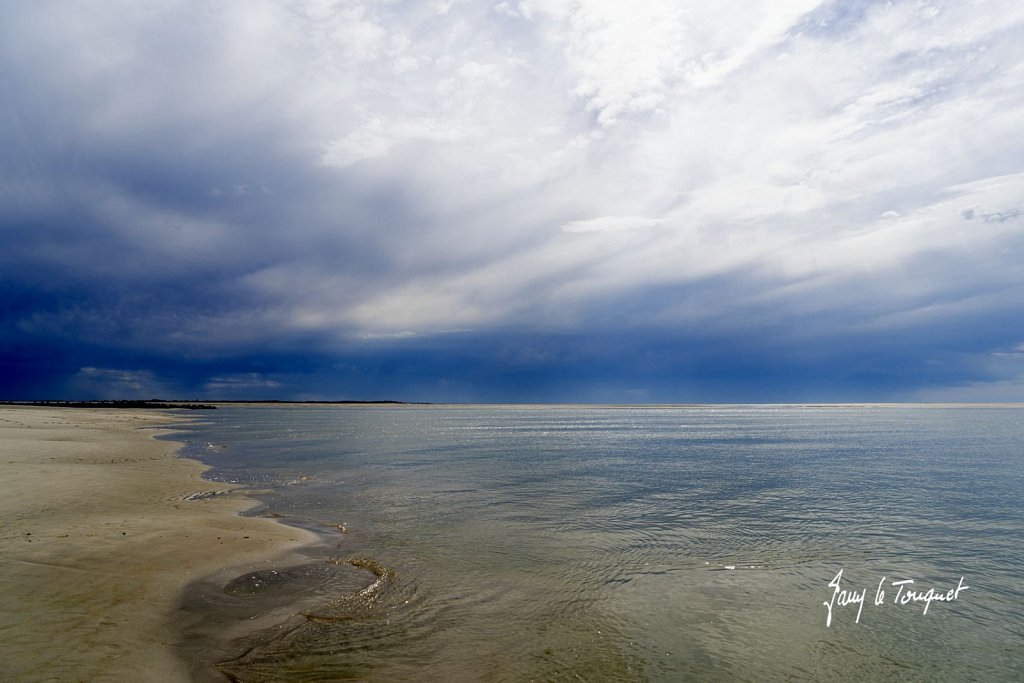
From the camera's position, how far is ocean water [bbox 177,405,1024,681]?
27.1ft

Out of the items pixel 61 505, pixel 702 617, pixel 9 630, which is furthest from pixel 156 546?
pixel 702 617

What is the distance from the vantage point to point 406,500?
21.0m
